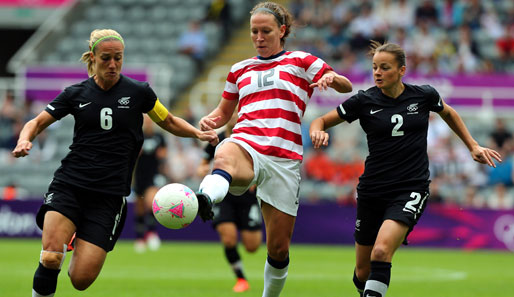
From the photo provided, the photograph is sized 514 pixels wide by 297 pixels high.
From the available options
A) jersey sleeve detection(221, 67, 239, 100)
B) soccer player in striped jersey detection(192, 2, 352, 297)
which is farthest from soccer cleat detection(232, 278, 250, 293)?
jersey sleeve detection(221, 67, 239, 100)

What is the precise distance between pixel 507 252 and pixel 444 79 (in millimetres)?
4267

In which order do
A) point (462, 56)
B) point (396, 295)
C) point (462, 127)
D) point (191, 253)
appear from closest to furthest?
point (462, 127), point (396, 295), point (191, 253), point (462, 56)

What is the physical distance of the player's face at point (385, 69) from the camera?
793 cm

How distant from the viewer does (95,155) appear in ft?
25.2

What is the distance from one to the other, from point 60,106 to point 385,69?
2.82 m

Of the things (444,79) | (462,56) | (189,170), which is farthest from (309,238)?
(462,56)

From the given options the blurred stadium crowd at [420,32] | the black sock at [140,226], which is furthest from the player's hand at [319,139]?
the blurred stadium crowd at [420,32]

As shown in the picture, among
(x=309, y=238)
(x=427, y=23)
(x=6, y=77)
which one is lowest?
(x=309, y=238)

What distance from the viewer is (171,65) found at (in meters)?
25.0

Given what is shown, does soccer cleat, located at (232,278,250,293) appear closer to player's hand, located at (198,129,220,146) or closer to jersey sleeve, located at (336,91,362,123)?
Result: player's hand, located at (198,129,220,146)

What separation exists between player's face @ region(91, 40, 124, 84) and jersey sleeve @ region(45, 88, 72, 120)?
341 mm

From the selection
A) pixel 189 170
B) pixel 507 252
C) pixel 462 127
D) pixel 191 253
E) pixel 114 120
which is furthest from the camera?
A: pixel 189 170

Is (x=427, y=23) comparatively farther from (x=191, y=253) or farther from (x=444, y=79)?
(x=191, y=253)

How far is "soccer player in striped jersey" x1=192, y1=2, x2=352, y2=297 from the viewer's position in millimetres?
7840
